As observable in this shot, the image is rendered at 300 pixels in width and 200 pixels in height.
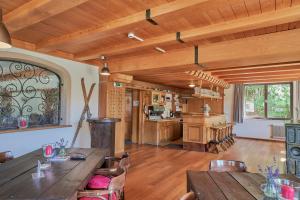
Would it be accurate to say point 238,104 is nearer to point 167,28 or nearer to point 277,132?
point 277,132

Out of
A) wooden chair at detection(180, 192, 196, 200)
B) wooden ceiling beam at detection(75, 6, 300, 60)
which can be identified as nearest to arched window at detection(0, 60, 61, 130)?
wooden ceiling beam at detection(75, 6, 300, 60)

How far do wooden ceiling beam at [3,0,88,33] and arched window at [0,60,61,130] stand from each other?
1275mm

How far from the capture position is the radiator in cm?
859

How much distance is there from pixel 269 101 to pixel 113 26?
847cm

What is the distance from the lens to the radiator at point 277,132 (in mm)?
8590

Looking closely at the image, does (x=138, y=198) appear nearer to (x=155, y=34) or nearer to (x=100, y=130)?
(x=100, y=130)

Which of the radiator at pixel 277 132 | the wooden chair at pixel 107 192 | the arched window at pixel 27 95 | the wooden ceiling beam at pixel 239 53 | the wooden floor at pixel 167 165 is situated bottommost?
the wooden floor at pixel 167 165

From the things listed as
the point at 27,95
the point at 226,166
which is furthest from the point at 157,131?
the point at 226,166

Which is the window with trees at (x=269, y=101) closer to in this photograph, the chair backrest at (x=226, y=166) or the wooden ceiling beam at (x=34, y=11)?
the chair backrest at (x=226, y=166)

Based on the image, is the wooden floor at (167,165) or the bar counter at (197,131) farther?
the bar counter at (197,131)

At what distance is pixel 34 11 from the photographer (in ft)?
7.53

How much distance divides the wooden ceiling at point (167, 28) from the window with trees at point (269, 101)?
6336 mm

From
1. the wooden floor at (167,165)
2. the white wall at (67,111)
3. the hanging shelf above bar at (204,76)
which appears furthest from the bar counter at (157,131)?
the white wall at (67,111)

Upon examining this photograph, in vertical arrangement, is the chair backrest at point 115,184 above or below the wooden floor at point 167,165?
above
